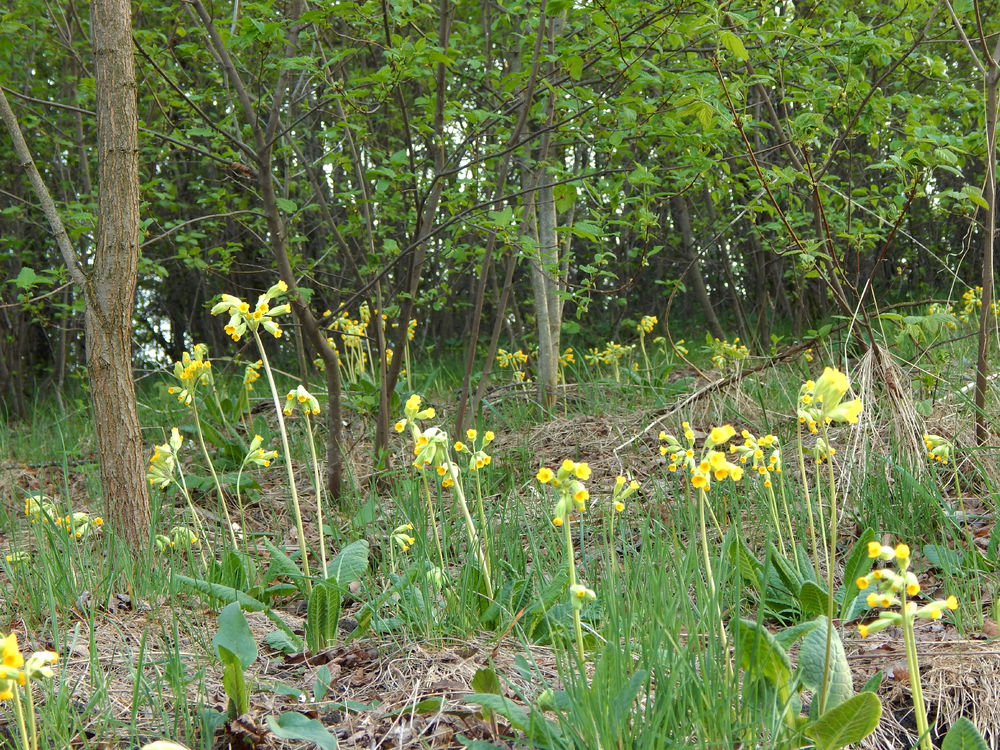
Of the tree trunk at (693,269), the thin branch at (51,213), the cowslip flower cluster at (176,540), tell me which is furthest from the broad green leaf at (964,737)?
the tree trunk at (693,269)

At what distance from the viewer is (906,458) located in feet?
9.23

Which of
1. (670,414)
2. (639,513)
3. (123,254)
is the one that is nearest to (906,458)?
(639,513)

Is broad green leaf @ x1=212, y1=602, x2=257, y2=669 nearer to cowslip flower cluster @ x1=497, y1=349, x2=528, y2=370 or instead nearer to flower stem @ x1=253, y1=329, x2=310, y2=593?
flower stem @ x1=253, y1=329, x2=310, y2=593

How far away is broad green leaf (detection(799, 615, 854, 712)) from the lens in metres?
1.51

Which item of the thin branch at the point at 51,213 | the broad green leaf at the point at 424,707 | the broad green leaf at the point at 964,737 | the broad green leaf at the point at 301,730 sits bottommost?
the broad green leaf at the point at 964,737

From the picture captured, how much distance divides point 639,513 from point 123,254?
1919 millimetres

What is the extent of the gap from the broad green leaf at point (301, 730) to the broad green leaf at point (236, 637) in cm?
25

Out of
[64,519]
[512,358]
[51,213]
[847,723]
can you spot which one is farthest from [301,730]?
[512,358]

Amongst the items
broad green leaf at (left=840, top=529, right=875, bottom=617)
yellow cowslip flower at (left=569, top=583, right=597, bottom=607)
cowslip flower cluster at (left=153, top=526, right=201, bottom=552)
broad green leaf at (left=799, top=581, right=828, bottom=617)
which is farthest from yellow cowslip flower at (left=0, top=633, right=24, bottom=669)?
broad green leaf at (left=840, top=529, right=875, bottom=617)

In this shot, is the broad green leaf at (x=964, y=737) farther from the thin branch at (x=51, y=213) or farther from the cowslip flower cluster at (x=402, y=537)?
the thin branch at (x=51, y=213)

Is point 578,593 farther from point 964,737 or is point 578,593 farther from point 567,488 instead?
point 964,737

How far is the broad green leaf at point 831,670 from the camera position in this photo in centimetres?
151

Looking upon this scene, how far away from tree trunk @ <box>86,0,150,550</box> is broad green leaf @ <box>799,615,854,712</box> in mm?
2043

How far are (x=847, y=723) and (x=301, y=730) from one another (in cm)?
96
